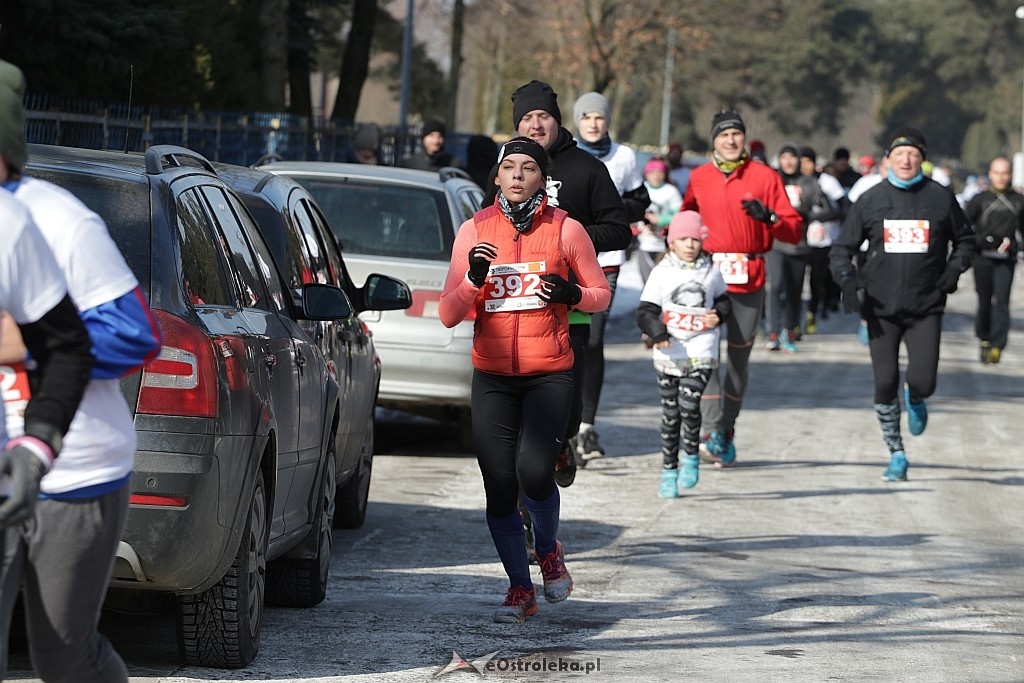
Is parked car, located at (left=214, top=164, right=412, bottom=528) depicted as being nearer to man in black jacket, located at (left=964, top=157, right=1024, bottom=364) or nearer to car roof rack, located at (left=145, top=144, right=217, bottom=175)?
car roof rack, located at (left=145, top=144, right=217, bottom=175)

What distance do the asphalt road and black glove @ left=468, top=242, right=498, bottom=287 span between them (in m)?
1.25

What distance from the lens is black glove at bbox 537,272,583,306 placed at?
22.1 feet

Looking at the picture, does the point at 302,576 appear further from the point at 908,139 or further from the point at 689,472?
the point at 908,139

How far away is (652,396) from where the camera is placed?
51.4ft

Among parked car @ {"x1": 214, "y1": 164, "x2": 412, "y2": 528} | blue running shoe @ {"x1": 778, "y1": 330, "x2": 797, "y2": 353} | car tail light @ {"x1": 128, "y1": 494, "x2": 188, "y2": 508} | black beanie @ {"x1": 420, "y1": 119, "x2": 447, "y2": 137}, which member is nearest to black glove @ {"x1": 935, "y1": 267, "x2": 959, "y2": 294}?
parked car @ {"x1": 214, "y1": 164, "x2": 412, "y2": 528}

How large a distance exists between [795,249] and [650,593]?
40.8 feet

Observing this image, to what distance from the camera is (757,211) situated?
1109cm

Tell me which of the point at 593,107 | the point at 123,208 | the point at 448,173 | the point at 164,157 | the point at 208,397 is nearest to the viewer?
the point at 208,397

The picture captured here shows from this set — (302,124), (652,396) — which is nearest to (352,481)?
(652,396)

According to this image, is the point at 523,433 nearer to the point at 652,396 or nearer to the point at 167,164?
the point at 167,164

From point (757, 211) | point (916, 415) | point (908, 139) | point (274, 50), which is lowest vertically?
point (916, 415)

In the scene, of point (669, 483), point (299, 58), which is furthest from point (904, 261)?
point (299, 58)

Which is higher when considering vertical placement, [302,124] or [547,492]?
[302,124]

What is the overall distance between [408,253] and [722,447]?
232 cm
